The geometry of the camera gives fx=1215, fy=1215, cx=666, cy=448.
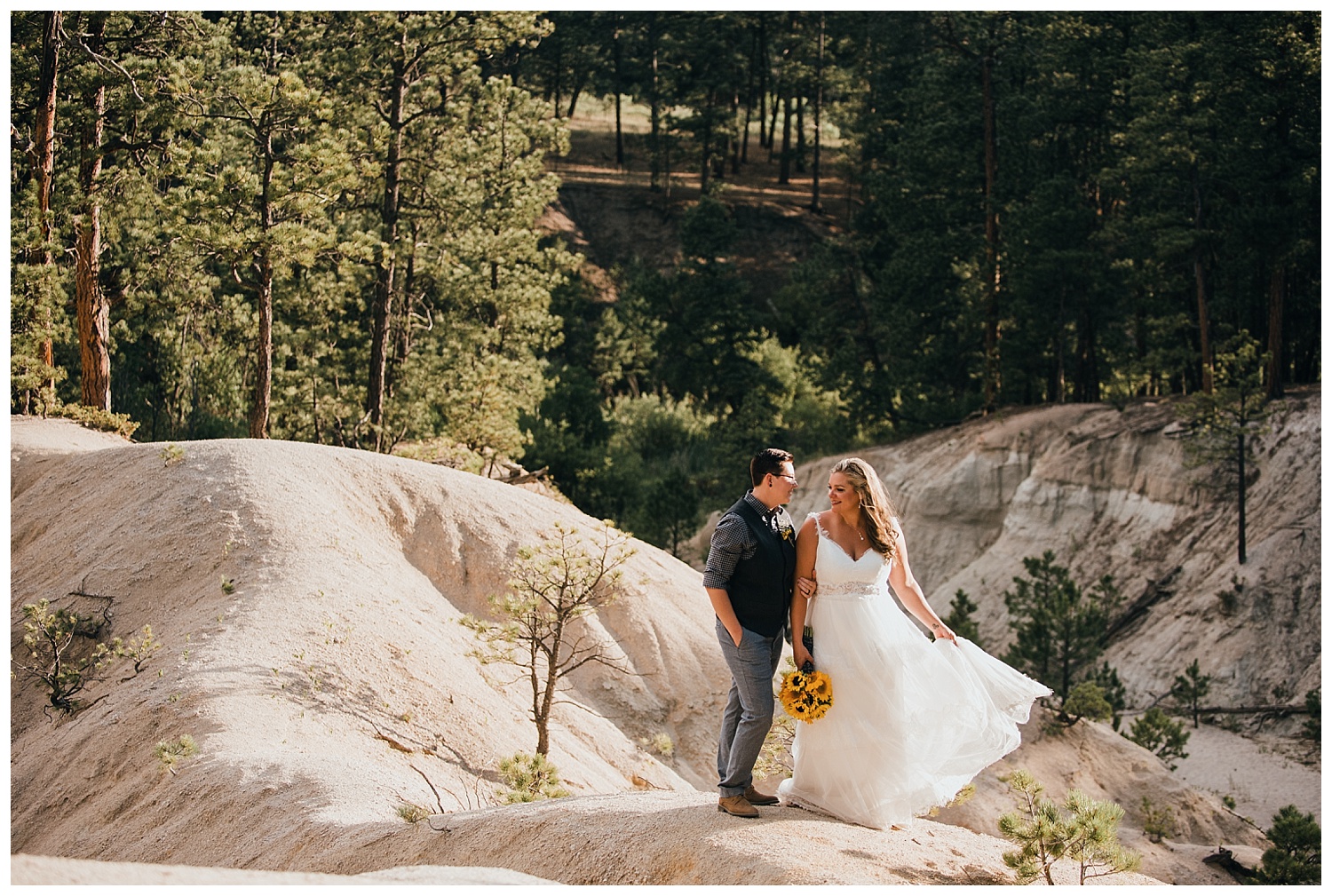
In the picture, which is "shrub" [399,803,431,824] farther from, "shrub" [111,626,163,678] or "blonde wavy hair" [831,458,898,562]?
"shrub" [111,626,163,678]

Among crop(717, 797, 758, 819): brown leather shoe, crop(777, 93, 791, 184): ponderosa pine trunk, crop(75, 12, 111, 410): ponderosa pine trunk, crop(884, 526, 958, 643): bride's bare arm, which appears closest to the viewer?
crop(717, 797, 758, 819): brown leather shoe

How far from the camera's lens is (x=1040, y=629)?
17.7 meters

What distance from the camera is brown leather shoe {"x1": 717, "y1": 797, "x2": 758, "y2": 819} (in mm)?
5773

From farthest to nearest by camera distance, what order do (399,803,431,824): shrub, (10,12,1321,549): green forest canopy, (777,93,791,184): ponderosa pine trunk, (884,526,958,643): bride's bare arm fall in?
(777,93,791,184): ponderosa pine trunk < (10,12,1321,549): green forest canopy < (399,803,431,824): shrub < (884,526,958,643): bride's bare arm

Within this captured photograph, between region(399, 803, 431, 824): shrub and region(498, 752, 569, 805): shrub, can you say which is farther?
region(498, 752, 569, 805): shrub

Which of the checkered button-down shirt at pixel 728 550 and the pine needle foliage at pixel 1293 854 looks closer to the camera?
the checkered button-down shirt at pixel 728 550

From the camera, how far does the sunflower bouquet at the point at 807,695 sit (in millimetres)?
5805

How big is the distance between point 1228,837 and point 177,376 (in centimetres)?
1846

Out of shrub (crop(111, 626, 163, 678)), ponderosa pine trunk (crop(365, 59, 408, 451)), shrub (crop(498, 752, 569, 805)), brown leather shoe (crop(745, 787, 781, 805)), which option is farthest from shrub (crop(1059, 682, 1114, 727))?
ponderosa pine trunk (crop(365, 59, 408, 451))

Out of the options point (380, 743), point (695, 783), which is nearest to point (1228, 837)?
point (695, 783)

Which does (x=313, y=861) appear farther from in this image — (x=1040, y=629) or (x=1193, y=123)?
(x=1193, y=123)

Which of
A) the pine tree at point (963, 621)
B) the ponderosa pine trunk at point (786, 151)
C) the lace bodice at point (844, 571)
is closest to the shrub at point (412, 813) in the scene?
the lace bodice at point (844, 571)

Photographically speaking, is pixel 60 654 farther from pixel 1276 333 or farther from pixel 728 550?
pixel 1276 333

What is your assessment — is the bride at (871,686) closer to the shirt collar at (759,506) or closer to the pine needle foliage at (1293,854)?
the shirt collar at (759,506)
